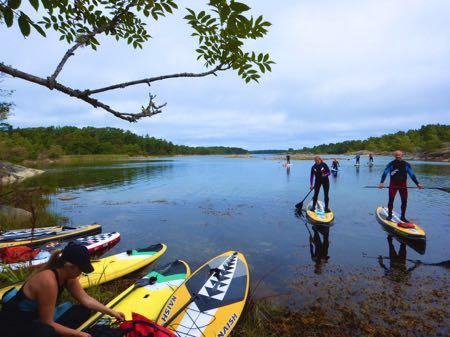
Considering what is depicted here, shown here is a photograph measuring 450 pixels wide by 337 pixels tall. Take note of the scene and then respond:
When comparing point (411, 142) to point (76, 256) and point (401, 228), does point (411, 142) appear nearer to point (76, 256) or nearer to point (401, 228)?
point (401, 228)

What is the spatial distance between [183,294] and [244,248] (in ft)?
16.0

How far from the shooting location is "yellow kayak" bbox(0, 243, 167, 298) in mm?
6973

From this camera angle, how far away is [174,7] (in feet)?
8.20

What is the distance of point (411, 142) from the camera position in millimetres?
114062

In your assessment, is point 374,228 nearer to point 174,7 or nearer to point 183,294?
point 183,294

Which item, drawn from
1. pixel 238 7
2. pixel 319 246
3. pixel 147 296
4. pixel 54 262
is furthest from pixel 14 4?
pixel 319 246

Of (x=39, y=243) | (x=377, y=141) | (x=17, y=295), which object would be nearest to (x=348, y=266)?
(x=17, y=295)

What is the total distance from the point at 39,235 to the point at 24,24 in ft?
34.8

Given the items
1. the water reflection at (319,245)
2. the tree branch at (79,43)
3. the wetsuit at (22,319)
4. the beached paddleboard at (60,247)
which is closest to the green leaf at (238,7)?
the tree branch at (79,43)

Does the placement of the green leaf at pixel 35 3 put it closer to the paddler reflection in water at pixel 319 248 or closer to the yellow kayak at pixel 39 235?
the paddler reflection in water at pixel 319 248

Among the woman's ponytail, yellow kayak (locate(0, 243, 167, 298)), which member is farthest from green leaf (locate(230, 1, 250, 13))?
yellow kayak (locate(0, 243, 167, 298))

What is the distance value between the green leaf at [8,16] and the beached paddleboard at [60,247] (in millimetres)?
6640

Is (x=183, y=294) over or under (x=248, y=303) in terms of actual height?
over

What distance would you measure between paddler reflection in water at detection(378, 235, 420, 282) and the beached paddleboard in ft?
28.0
